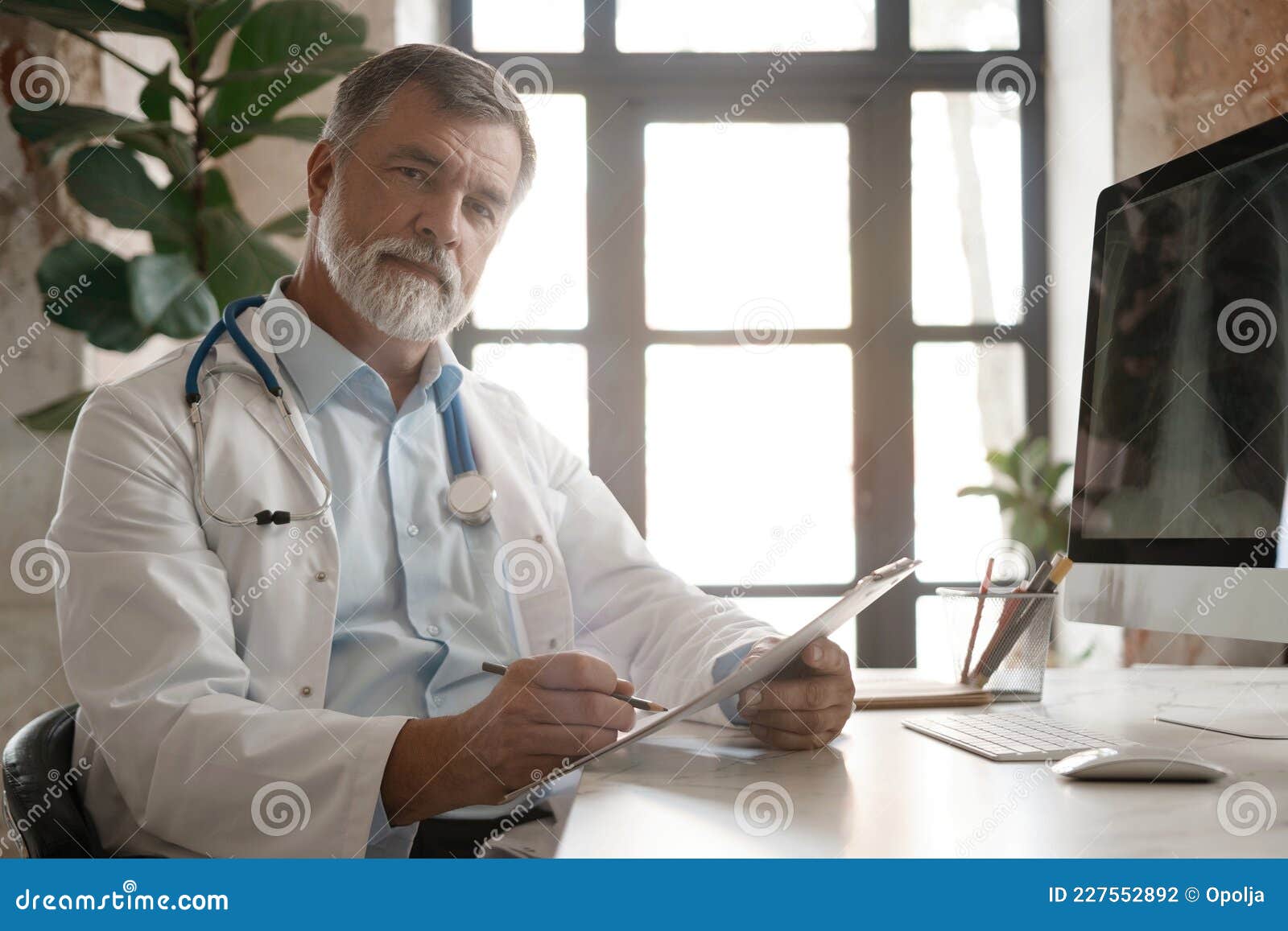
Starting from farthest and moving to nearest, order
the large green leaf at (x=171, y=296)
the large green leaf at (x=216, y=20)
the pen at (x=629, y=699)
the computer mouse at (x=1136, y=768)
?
the large green leaf at (x=216, y=20)
the large green leaf at (x=171, y=296)
the pen at (x=629, y=699)
the computer mouse at (x=1136, y=768)

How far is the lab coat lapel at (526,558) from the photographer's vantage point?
4.57ft

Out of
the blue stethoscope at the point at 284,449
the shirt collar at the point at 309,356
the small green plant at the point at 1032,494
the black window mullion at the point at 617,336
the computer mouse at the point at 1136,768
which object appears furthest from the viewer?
the black window mullion at the point at 617,336

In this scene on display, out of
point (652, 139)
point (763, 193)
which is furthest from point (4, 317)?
point (763, 193)

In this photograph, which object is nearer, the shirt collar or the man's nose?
the shirt collar

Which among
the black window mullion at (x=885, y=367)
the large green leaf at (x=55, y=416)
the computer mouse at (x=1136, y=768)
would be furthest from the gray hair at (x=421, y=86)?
the black window mullion at (x=885, y=367)

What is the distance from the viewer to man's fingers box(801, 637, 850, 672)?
0.99 metres

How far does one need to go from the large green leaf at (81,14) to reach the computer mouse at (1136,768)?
2.10 meters

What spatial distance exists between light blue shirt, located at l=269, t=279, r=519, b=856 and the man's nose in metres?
0.20

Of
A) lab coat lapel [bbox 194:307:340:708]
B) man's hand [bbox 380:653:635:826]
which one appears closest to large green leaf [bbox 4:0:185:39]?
lab coat lapel [bbox 194:307:340:708]

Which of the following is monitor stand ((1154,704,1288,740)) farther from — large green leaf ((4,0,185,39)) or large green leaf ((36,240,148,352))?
large green leaf ((4,0,185,39))

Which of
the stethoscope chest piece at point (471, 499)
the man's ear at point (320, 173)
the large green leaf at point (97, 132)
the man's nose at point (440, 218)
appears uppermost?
the large green leaf at point (97, 132)

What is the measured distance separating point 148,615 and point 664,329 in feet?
8.14

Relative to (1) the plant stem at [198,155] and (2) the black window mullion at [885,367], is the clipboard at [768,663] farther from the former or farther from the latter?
(2) the black window mullion at [885,367]

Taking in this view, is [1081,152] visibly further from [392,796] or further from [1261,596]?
[392,796]
